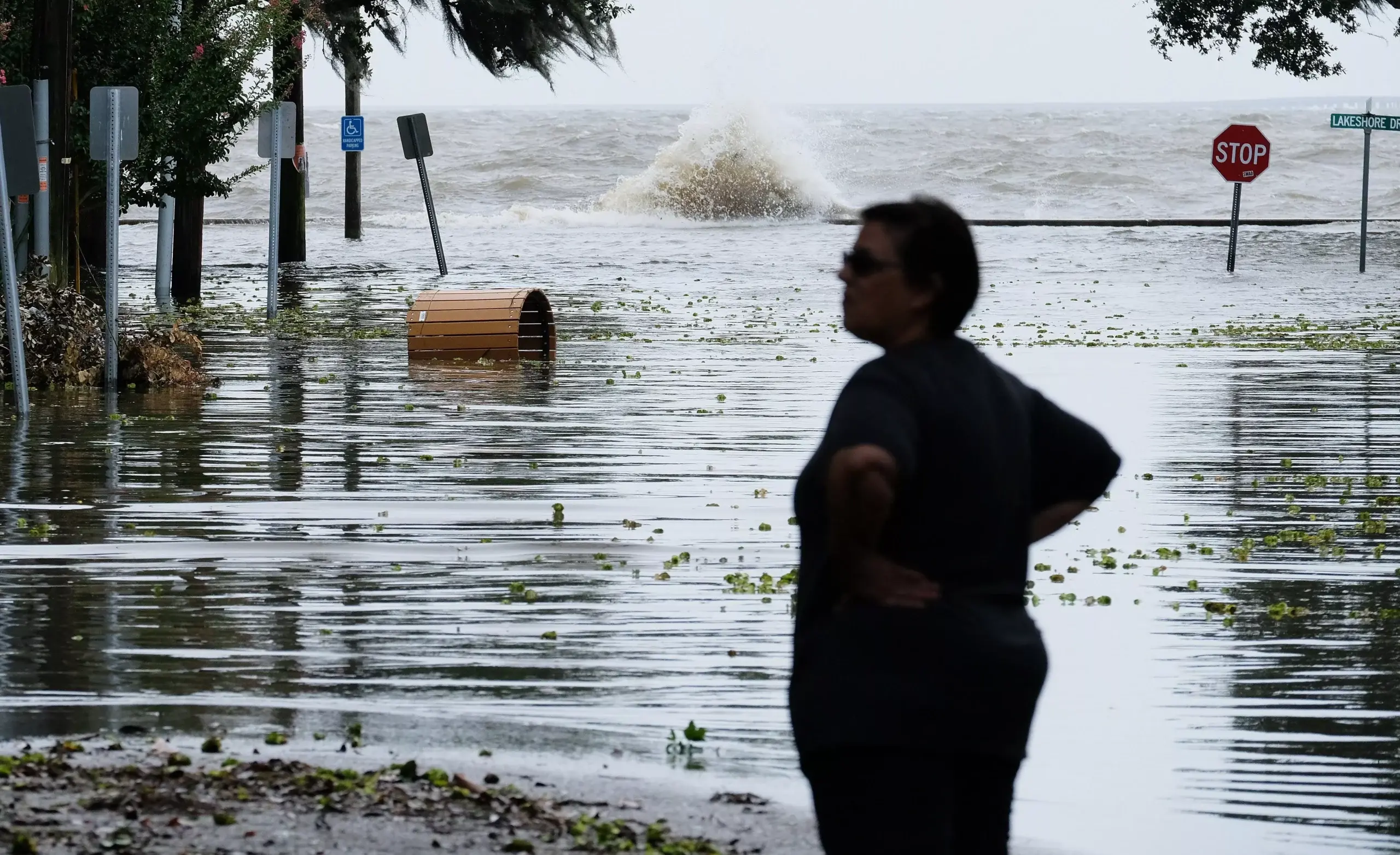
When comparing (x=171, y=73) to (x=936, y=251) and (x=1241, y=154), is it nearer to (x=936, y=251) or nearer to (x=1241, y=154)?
(x=936, y=251)

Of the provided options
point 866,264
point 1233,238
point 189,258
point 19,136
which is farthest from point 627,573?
point 1233,238

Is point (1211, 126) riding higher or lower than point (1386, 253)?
higher

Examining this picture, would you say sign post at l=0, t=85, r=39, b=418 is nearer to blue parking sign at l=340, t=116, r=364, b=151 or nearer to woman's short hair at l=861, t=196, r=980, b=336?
woman's short hair at l=861, t=196, r=980, b=336

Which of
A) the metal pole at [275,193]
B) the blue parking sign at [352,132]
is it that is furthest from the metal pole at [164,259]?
the blue parking sign at [352,132]

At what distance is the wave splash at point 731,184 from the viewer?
51.8m

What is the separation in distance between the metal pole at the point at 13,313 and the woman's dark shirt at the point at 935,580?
32.0 ft

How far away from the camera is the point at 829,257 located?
34688 mm

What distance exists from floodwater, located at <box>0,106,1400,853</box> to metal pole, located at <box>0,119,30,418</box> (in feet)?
0.68

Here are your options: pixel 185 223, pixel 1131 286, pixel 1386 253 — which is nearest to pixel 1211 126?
pixel 1386 253

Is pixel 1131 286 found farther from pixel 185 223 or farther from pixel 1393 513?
pixel 1393 513

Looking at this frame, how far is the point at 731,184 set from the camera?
52562 millimetres

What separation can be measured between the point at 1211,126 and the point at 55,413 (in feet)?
→ 301

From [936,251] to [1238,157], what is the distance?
29.1m

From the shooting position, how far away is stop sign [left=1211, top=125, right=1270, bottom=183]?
1221 inches
